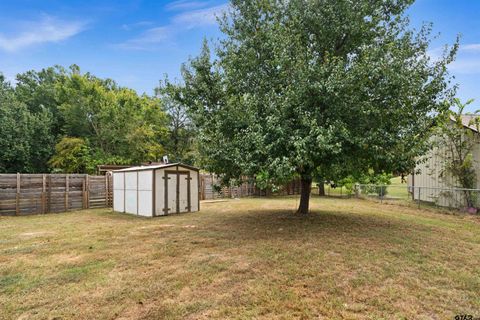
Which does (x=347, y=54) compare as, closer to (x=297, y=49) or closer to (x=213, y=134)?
(x=297, y=49)

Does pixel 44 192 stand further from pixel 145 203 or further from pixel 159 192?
pixel 159 192

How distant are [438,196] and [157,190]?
42.7 ft

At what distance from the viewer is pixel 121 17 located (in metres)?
13.0

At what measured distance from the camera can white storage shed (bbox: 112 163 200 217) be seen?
1164 centimetres

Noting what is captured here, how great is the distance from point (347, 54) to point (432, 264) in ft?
20.5

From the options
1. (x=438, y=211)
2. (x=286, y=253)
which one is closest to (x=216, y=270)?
(x=286, y=253)

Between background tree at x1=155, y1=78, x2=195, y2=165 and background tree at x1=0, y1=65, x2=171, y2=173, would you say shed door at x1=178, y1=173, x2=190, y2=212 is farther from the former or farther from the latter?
background tree at x1=155, y1=78, x2=195, y2=165

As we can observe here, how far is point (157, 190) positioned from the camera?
11680 mm

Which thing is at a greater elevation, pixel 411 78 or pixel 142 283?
pixel 411 78

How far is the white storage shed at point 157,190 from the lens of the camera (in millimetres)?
11641

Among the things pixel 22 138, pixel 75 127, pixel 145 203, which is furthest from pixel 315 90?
pixel 75 127

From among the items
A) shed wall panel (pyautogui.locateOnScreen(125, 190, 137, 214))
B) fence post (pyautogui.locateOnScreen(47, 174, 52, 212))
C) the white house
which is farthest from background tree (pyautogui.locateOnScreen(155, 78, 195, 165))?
the white house

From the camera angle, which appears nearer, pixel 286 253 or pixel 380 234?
pixel 286 253

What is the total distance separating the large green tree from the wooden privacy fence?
26.1ft
